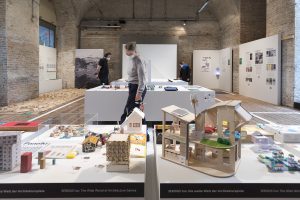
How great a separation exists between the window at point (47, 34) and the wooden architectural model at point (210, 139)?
17643 mm

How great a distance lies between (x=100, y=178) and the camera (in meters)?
1.99

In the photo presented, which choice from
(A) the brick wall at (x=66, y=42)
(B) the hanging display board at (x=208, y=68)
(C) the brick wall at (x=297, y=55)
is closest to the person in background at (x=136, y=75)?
(C) the brick wall at (x=297, y=55)

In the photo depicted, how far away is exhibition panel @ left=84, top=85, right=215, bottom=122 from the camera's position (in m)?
7.96

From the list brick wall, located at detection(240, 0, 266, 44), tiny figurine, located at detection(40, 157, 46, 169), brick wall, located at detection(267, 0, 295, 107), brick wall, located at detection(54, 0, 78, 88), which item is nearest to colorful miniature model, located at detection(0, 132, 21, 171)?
tiny figurine, located at detection(40, 157, 46, 169)

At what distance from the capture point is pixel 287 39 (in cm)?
1224

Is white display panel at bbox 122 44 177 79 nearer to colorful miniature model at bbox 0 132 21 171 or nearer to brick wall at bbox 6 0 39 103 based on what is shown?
brick wall at bbox 6 0 39 103

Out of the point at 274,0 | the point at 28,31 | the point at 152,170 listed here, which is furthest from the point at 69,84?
the point at 152,170

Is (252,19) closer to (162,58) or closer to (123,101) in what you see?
(162,58)

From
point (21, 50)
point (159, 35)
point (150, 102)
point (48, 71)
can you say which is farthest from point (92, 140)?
point (159, 35)

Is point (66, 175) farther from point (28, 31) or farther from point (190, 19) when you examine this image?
point (190, 19)

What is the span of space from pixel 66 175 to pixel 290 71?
1150 cm

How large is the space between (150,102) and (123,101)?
640 millimetres

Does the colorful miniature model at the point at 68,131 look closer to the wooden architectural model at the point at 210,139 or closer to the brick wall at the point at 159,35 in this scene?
the wooden architectural model at the point at 210,139

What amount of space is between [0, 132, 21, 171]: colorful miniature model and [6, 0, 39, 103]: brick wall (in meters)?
10.7
